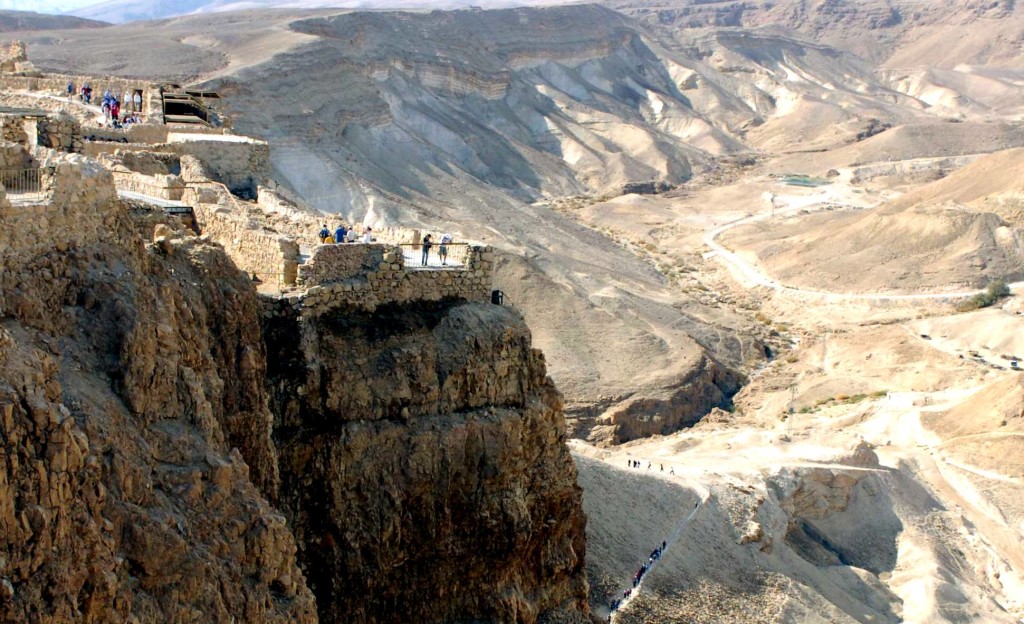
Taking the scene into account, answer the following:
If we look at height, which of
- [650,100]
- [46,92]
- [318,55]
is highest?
[46,92]

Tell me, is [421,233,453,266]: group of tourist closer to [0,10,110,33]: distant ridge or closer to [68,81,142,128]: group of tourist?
[68,81,142,128]: group of tourist

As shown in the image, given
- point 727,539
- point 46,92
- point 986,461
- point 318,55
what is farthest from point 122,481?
point 318,55

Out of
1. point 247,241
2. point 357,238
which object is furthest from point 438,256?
point 247,241

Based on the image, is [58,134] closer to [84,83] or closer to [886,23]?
[84,83]

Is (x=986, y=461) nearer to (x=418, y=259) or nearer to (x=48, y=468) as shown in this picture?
(x=418, y=259)

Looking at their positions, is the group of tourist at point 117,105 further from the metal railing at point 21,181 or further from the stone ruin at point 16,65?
the metal railing at point 21,181
